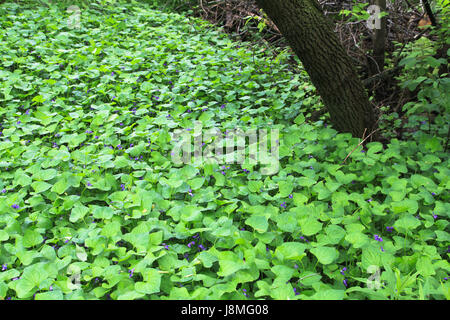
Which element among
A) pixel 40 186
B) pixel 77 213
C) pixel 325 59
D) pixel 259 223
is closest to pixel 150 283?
pixel 259 223

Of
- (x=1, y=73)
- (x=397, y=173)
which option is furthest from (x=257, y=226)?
(x=1, y=73)

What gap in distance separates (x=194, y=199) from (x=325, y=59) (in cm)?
153

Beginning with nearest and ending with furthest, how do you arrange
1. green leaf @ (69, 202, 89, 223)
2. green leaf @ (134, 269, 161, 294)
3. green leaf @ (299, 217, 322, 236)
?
1. green leaf @ (134, 269, 161, 294)
2. green leaf @ (299, 217, 322, 236)
3. green leaf @ (69, 202, 89, 223)

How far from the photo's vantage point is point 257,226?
72.6 inches

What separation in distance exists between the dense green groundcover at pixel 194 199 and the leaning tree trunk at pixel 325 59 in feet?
0.85

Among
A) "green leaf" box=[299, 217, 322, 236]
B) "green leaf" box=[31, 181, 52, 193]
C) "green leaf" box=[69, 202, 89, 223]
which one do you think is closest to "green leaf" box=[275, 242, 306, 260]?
"green leaf" box=[299, 217, 322, 236]

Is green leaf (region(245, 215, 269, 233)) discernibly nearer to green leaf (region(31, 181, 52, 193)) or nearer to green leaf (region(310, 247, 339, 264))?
green leaf (region(310, 247, 339, 264))

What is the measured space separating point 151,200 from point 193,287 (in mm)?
630

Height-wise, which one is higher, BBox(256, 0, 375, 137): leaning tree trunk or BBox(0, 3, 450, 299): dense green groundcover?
BBox(256, 0, 375, 137): leaning tree trunk

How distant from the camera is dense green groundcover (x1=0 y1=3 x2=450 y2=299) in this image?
5.31ft

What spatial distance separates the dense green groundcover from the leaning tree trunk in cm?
26

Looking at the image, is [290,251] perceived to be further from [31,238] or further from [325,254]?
[31,238]

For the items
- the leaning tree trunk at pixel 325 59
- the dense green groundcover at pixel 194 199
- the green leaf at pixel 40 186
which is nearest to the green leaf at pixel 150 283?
the dense green groundcover at pixel 194 199

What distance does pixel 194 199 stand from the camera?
2189mm
